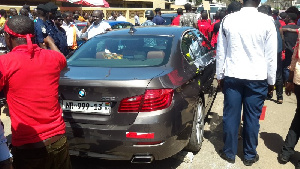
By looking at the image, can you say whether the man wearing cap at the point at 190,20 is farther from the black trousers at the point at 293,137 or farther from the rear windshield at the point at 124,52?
the black trousers at the point at 293,137

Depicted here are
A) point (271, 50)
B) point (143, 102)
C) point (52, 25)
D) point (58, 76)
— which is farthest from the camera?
point (52, 25)

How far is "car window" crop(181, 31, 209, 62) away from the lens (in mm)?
3811

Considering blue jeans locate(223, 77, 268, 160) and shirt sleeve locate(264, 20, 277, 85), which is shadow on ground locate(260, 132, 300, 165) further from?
shirt sleeve locate(264, 20, 277, 85)

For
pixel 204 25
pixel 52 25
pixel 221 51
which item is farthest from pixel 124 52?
pixel 204 25

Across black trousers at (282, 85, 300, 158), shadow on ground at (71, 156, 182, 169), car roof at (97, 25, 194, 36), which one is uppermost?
car roof at (97, 25, 194, 36)

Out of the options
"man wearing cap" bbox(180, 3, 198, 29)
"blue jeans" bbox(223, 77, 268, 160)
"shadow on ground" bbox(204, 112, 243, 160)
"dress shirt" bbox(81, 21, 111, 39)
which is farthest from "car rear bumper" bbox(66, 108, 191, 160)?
"man wearing cap" bbox(180, 3, 198, 29)

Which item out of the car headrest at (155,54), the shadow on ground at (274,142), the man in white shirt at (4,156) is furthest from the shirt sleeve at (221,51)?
the man in white shirt at (4,156)

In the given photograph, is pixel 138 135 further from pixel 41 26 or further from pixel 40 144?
pixel 41 26

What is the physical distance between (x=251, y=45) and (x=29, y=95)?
2.41 metres

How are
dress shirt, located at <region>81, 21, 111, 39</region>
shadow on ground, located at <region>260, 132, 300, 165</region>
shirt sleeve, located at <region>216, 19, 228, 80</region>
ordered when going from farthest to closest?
dress shirt, located at <region>81, 21, 111, 39</region> < shadow on ground, located at <region>260, 132, 300, 165</region> < shirt sleeve, located at <region>216, 19, 228, 80</region>

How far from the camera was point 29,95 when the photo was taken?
6.59 ft

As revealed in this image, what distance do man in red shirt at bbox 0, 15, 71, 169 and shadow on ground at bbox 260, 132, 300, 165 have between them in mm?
3065

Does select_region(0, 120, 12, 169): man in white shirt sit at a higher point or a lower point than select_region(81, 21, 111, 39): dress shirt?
lower

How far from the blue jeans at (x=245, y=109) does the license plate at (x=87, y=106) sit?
5.14 ft
